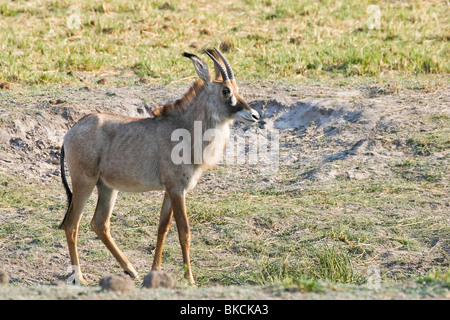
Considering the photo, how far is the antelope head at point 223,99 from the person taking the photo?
8305 millimetres

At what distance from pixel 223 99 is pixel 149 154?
3.03 feet

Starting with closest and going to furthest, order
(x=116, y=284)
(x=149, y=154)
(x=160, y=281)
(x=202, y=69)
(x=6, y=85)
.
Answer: (x=116, y=284)
(x=160, y=281)
(x=149, y=154)
(x=202, y=69)
(x=6, y=85)

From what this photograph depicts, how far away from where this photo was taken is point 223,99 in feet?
27.4

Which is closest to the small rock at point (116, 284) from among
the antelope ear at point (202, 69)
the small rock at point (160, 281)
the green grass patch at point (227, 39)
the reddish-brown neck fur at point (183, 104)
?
the small rock at point (160, 281)

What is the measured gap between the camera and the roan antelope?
8.17 metres

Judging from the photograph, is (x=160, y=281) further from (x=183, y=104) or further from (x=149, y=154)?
(x=183, y=104)

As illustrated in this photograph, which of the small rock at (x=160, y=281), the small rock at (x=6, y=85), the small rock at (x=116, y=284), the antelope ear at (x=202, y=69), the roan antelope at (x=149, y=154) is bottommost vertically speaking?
the small rock at (x=160, y=281)

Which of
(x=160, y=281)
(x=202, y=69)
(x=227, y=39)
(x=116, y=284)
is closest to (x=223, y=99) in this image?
(x=202, y=69)

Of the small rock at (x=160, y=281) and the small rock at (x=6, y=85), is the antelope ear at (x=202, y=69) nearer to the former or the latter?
the small rock at (x=160, y=281)

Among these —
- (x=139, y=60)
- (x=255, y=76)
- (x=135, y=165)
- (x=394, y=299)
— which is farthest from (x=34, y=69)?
(x=394, y=299)

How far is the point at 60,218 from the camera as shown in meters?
9.37

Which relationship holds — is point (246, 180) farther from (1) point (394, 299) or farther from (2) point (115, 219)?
(1) point (394, 299)

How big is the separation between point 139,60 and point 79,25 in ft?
8.14

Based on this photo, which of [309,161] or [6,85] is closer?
[309,161]
